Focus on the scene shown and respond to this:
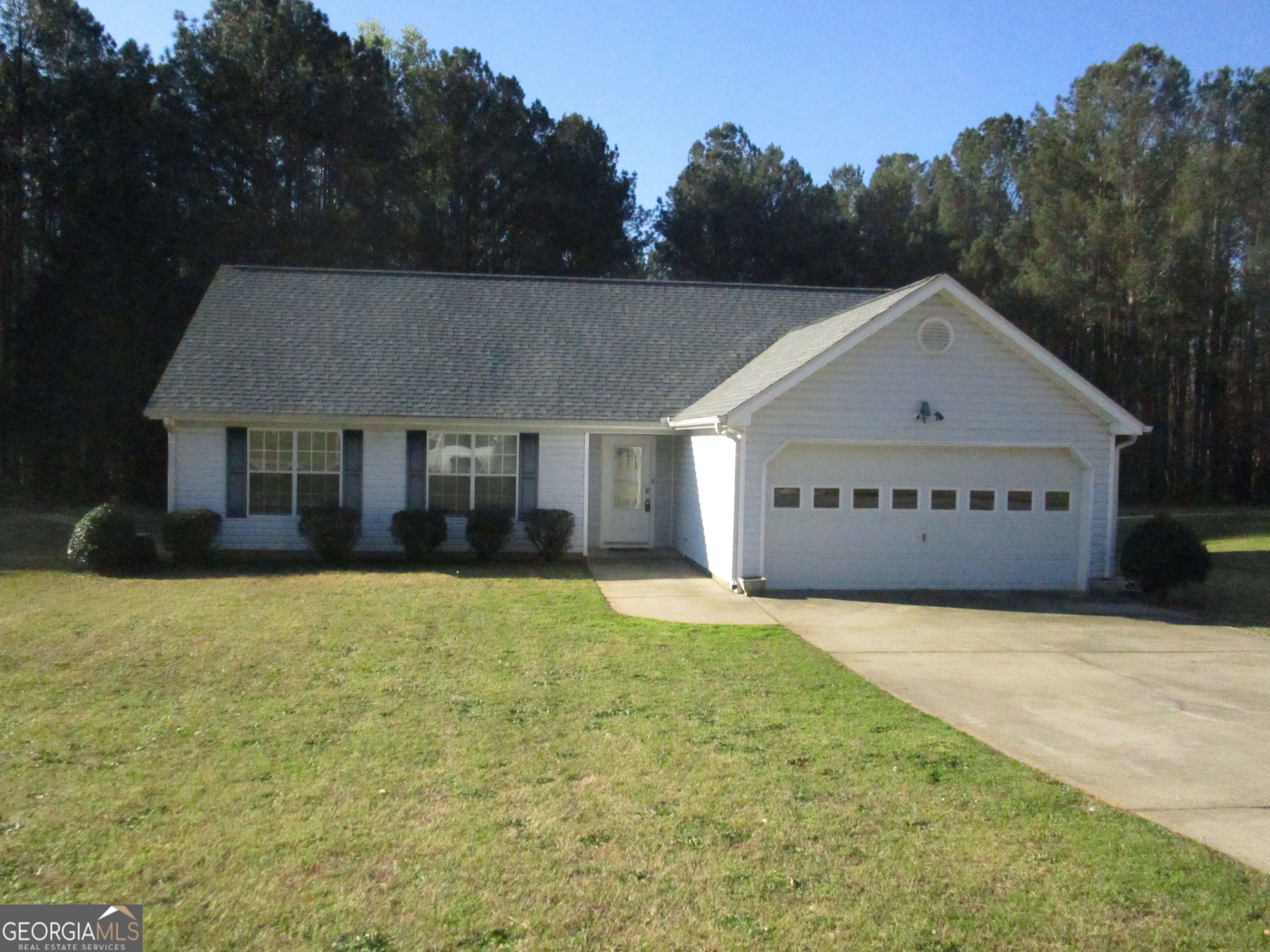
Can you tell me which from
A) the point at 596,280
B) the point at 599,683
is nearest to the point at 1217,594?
the point at 599,683

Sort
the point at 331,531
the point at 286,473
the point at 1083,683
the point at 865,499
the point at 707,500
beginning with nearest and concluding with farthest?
1. the point at 1083,683
2. the point at 865,499
3. the point at 707,500
4. the point at 331,531
5. the point at 286,473

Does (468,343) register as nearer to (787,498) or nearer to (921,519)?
(787,498)

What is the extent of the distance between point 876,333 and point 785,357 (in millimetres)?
2367

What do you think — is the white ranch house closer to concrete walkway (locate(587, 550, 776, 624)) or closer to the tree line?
concrete walkway (locate(587, 550, 776, 624))

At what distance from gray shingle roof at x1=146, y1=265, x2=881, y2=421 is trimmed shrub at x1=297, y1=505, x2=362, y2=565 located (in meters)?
1.77

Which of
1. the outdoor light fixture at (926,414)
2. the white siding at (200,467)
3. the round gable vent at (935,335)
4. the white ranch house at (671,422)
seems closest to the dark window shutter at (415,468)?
the white ranch house at (671,422)

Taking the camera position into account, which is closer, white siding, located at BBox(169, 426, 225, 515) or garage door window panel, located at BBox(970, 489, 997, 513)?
garage door window panel, located at BBox(970, 489, 997, 513)

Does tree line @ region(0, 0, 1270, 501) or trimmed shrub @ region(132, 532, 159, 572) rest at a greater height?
tree line @ region(0, 0, 1270, 501)

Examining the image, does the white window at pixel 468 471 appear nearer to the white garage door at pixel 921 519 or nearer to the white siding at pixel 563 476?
the white siding at pixel 563 476

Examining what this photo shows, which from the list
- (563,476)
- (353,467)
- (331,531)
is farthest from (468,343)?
(331,531)

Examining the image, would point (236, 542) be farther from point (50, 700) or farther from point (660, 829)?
point (660, 829)

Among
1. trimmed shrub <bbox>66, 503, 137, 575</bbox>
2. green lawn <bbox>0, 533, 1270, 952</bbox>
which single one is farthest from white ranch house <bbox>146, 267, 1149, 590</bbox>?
green lawn <bbox>0, 533, 1270, 952</bbox>

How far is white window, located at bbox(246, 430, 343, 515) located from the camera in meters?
17.5

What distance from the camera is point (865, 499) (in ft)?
49.2
